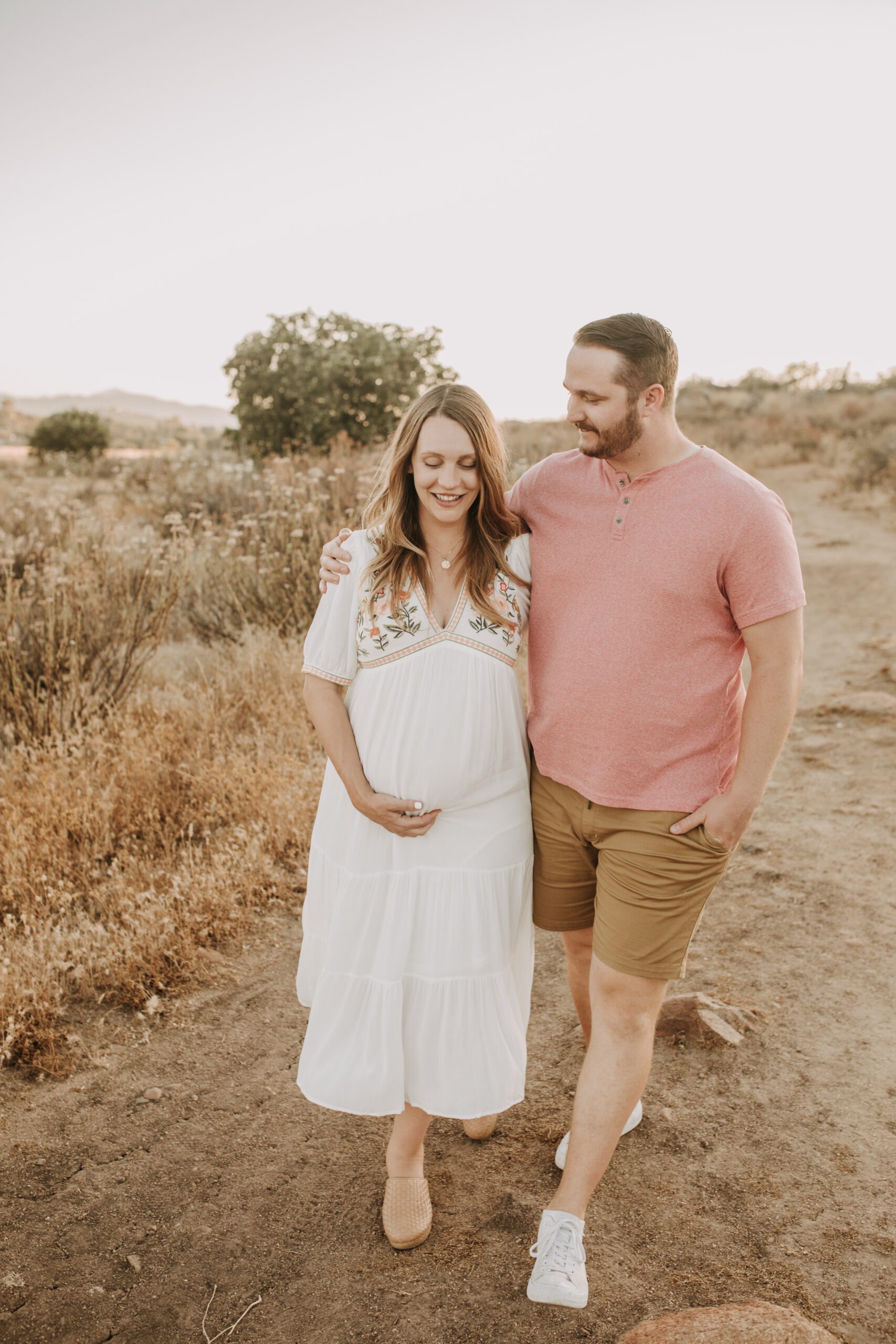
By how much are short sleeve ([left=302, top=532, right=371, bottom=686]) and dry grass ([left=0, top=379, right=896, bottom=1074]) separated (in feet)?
5.55

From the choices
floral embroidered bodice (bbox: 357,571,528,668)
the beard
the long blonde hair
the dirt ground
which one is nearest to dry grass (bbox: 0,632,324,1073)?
the dirt ground

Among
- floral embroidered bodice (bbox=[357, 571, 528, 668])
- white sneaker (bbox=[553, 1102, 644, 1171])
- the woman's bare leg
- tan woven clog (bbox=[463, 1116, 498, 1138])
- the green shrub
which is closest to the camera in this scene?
floral embroidered bodice (bbox=[357, 571, 528, 668])

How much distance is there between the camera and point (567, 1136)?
8.20 feet

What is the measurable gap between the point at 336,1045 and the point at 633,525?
4.66 ft

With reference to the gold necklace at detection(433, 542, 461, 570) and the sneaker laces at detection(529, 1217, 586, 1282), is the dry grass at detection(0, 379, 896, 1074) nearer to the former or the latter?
the sneaker laces at detection(529, 1217, 586, 1282)

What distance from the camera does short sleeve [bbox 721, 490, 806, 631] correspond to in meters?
1.87

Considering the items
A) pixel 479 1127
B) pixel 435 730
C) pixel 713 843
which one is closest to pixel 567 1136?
pixel 479 1127

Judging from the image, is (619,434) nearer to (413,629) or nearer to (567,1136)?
(413,629)

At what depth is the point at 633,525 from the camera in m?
2.02

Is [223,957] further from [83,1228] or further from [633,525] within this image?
[633,525]

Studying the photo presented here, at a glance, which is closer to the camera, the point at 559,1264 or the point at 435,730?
the point at 559,1264

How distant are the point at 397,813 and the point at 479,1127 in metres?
1.12

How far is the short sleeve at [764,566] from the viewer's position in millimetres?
1874

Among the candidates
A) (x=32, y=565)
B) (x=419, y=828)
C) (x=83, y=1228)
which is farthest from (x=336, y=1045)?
(x=32, y=565)
